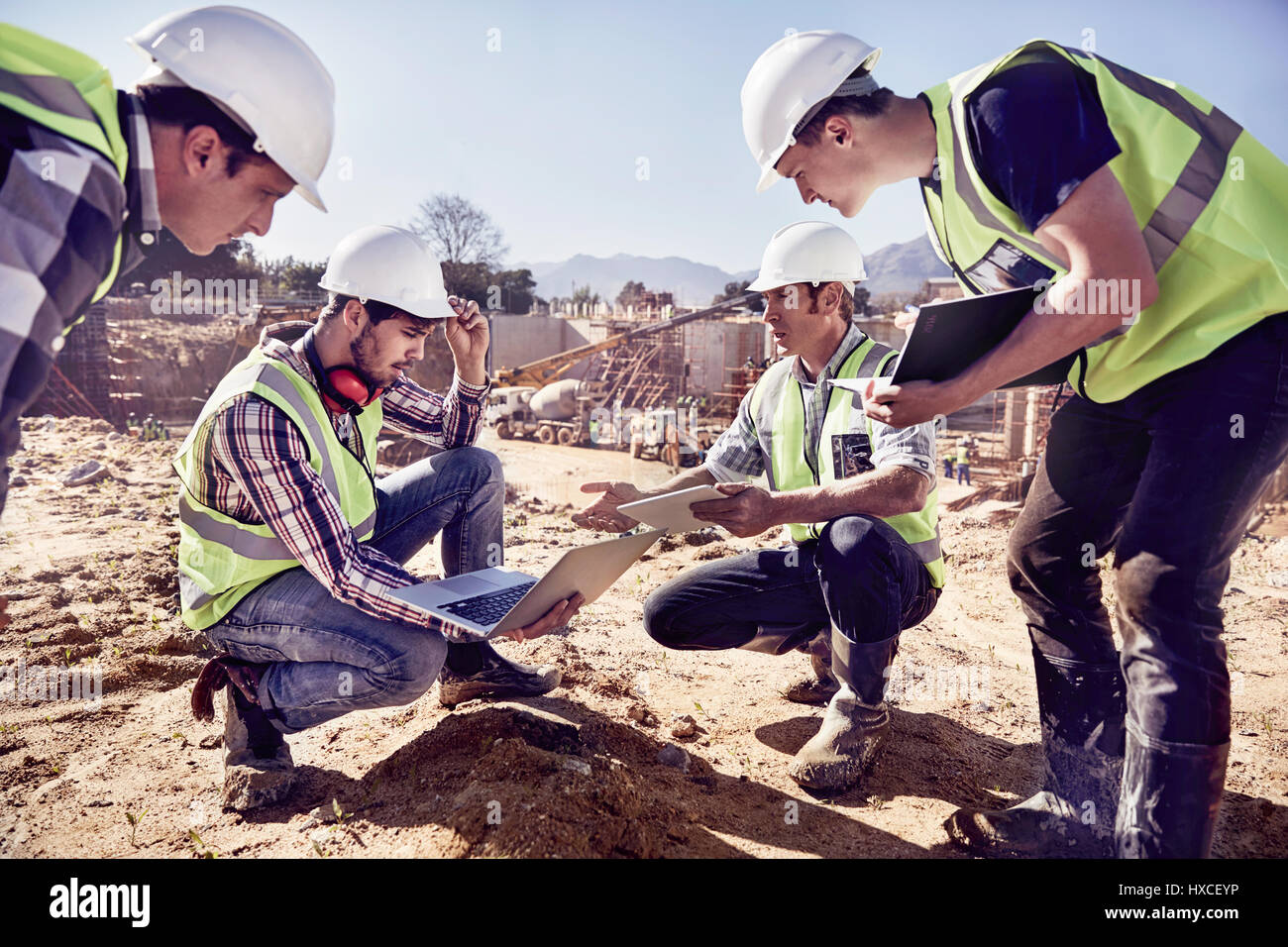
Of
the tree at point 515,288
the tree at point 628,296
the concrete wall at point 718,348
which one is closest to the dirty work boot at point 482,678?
the concrete wall at point 718,348

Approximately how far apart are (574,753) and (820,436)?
5.09ft

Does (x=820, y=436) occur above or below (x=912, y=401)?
below

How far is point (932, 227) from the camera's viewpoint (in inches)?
94.4

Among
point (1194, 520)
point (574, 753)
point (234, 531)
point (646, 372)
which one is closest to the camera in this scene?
point (1194, 520)

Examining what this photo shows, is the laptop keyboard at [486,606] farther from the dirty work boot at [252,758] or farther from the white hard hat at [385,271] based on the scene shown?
the white hard hat at [385,271]

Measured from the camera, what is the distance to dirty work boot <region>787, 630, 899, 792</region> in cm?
273

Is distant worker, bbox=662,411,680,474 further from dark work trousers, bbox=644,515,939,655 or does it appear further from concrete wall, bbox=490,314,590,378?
concrete wall, bbox=490,314,590,378

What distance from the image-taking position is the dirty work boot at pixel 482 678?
3.20 m

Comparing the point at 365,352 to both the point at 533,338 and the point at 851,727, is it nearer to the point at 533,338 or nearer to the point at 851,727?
the point at 851,727

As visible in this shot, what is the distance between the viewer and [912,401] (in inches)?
79.5

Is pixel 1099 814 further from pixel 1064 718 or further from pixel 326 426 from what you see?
pixel 326 426

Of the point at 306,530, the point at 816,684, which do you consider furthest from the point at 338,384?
the point at 816,684

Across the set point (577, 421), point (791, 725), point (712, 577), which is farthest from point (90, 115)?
point (577, 421)

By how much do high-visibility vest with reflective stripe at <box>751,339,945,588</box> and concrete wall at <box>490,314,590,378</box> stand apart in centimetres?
2519
